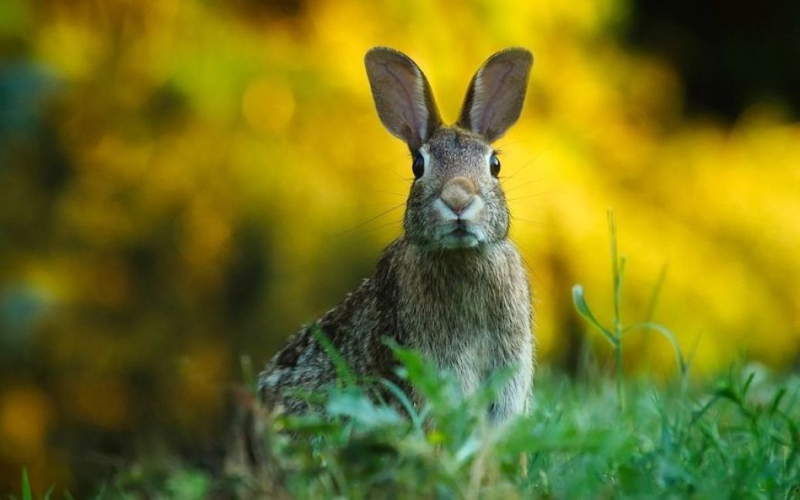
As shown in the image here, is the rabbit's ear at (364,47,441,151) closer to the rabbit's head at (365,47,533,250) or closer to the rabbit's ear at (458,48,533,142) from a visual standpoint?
the rabbit's head at (365,47,533,250)

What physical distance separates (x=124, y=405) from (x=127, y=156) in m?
1.48

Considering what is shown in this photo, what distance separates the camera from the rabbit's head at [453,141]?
354 centimetres

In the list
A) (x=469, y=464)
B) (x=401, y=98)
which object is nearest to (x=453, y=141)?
(x=401, y=98)

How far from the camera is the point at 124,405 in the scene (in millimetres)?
7645

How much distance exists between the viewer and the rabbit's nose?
3.52 meters

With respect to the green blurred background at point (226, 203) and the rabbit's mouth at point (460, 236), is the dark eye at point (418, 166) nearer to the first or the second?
the rabbit's mouth at point (460, 236)

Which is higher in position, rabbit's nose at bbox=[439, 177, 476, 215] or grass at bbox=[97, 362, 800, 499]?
rabbit's nose at bbox=[439, 177, 476, 215]

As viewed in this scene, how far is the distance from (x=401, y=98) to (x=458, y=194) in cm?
55

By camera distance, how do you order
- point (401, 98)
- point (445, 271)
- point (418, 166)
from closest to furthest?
point (445, 271) → point (418, 166) → point (401, 98)

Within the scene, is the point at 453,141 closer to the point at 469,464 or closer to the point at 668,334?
the point at 668,334

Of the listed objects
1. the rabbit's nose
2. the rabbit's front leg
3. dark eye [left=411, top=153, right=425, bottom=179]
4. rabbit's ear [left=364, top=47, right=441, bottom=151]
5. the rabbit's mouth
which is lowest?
the rabbit's front leg

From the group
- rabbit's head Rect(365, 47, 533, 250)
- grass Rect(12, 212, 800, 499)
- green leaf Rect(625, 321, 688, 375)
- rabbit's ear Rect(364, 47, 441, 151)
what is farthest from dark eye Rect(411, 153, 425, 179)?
grass Rect(12, 212, 800, 499)

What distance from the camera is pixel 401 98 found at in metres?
3.96

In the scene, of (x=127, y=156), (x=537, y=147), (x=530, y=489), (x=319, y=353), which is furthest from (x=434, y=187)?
(x=127, y=156)
